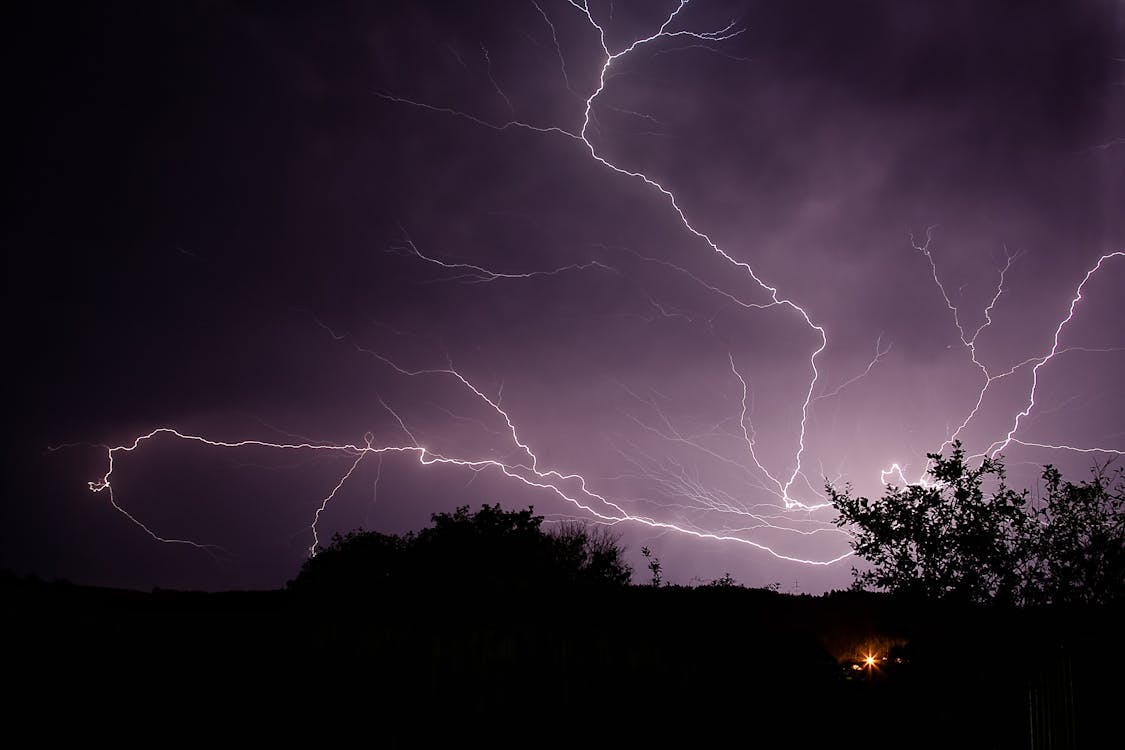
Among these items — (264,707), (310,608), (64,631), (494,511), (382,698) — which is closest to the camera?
(64,631)

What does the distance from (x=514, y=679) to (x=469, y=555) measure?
11761 mm

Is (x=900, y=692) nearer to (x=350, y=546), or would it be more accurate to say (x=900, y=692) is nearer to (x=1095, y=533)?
(x=1095, y=533)

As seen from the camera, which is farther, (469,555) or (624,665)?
(469,555)

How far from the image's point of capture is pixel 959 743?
5.36 meters

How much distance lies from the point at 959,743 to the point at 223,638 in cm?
601

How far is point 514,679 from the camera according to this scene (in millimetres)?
5586

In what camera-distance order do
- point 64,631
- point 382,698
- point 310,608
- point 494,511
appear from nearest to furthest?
point 64,631 < point 382,698 < point 310,608 < point 494,511

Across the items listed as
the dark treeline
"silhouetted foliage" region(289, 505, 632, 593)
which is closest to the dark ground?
the dark treeline

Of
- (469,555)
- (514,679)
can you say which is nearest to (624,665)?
(514,679)

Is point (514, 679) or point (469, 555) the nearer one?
point (514, 679)

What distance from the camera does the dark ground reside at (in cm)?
429

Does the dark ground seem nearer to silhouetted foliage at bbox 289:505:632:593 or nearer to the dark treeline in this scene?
the dark treeline

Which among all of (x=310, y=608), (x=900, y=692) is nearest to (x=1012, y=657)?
(x=900, y=692)

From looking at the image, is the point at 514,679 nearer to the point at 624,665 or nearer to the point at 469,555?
the point at 624,665
